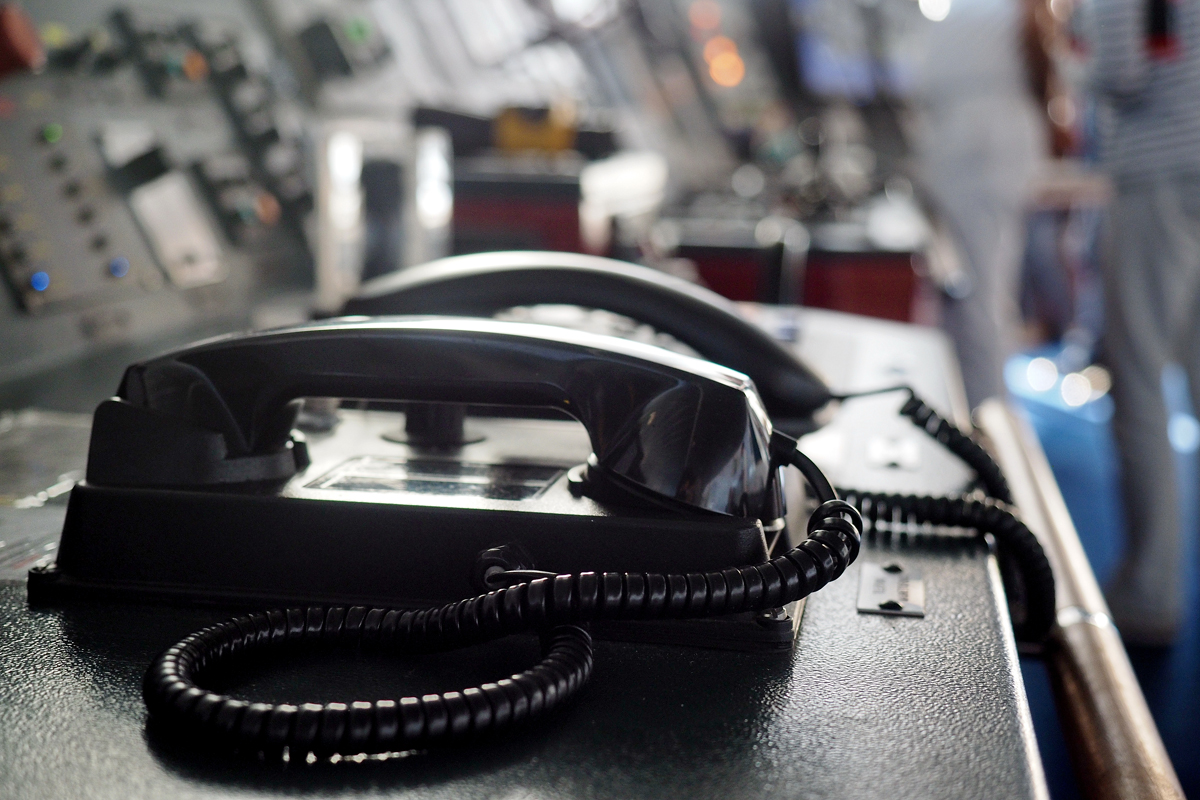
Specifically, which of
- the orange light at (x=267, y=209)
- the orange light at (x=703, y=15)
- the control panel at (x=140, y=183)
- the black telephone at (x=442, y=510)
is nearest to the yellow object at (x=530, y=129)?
the control panel at (x=140, y=183)

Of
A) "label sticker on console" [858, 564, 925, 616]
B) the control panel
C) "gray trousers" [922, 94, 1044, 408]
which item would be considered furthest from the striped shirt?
"label sticker on console" [858, 564, 925, 616]

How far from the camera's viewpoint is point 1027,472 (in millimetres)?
1041

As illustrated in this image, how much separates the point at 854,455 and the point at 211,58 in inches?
41.6

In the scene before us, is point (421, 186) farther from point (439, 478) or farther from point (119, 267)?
point (439, 478)

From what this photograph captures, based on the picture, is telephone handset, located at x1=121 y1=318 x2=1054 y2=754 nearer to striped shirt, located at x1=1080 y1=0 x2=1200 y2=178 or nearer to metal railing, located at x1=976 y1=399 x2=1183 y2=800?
metal railing, located at x1=976 y1=399 x2=1183 y2=800

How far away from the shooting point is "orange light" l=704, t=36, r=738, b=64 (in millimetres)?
6793

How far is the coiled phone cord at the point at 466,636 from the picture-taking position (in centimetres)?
33

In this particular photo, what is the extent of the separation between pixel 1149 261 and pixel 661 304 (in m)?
1.82

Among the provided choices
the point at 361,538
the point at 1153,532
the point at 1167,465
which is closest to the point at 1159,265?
the point at 1167,465

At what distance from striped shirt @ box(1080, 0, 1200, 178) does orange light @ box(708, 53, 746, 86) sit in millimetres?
4847

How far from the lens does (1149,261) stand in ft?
6.94

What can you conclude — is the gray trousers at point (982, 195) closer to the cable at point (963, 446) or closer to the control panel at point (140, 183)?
the control panel at point (140, 183)

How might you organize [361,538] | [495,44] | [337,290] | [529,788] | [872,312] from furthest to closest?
[495,44] < [872,312] < [337,290] < [361,538] < [529,788]

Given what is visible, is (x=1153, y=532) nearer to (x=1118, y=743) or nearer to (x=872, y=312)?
(x=872, y=312)
